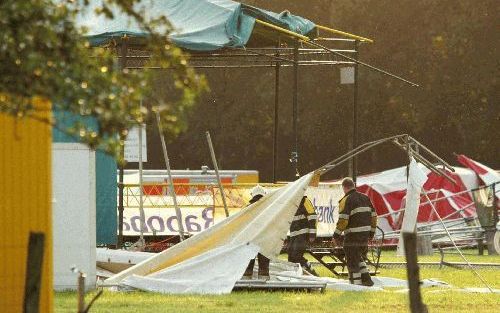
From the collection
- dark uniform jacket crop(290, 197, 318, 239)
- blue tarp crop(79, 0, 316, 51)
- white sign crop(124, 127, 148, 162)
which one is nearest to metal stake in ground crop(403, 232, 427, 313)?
dark uniform jacket crop(290, 197, 318, 239)

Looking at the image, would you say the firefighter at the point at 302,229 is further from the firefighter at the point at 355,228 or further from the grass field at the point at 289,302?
the grass field at the point at 289,302

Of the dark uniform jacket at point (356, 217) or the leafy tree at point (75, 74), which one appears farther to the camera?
the dark uniform jacket at point (356, 217)

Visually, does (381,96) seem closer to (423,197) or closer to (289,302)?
(423,197)

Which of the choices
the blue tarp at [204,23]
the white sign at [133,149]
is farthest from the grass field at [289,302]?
the blue tarp at [204,23]

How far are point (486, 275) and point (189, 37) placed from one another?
6580 millimetres

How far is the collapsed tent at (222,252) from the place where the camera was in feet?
74.0

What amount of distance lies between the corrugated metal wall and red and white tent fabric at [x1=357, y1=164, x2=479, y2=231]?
22142 millimetres

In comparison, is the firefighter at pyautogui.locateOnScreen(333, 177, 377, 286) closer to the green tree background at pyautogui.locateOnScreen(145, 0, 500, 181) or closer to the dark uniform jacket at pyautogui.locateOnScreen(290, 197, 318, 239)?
the dark uniform jacket at pyautogui.locateOnScreen(290, 197, 318, 239)

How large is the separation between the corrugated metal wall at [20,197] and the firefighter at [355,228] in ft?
24.5

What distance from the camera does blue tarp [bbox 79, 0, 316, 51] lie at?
2748 cm

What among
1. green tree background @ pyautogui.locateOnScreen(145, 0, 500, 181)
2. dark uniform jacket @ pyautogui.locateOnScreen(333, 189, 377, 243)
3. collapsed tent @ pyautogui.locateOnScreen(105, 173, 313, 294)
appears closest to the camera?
collapsed tent @ pyautogui.locateOnScreen(105, 173, 313, 294)

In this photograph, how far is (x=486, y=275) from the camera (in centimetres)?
2734

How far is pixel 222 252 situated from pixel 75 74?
13.4 m

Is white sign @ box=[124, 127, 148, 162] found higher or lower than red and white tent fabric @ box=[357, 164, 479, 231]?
higher
